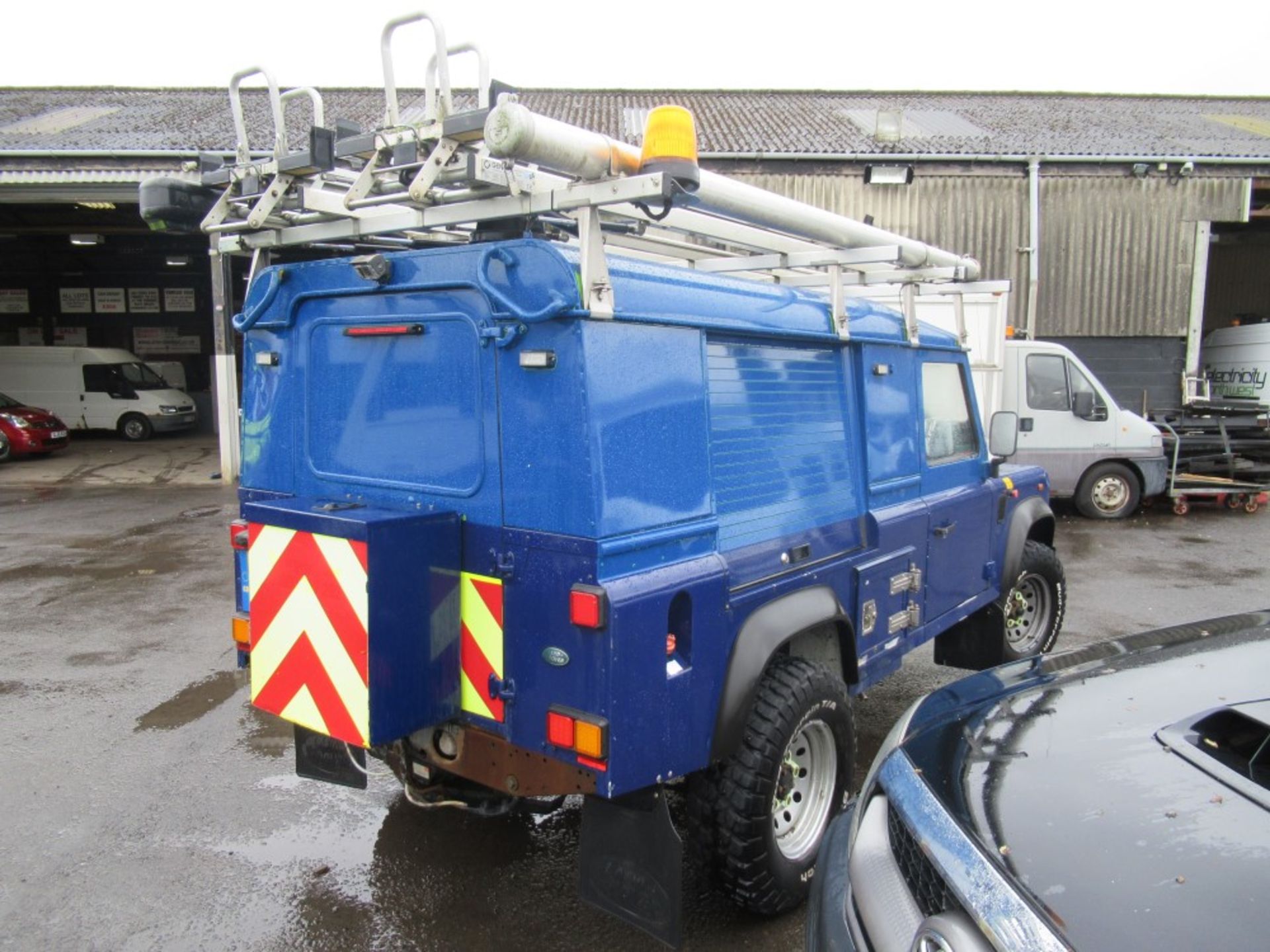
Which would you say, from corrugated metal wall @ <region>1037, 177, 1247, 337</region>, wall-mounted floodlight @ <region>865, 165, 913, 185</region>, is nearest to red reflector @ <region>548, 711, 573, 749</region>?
wall-mounted floodlight @ <region>865, 165, 913, 185</region>

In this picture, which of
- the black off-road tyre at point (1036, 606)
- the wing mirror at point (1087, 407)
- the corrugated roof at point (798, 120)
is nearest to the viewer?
the black off-road tyre at point (1036, 606)

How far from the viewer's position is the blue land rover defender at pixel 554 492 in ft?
8.39

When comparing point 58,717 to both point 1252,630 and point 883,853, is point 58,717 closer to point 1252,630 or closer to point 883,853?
point 883,853

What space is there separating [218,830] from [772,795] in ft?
8.01

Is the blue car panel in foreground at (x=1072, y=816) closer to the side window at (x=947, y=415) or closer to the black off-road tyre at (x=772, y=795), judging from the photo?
the black off-road tyre at (x=772, y=795)

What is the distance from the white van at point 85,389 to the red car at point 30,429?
3103mm

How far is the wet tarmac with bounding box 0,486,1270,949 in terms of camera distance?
3172 millimetres

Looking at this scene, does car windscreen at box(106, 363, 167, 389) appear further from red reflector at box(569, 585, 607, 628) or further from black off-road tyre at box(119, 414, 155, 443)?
red reflector at box(569, 585, 607, 628)


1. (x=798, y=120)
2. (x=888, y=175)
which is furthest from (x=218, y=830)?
(x=798, y=120)

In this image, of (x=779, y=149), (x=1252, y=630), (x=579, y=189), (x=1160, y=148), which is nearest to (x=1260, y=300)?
(x=1160, y=148)

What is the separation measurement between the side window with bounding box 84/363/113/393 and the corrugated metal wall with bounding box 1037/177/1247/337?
20.8 metres

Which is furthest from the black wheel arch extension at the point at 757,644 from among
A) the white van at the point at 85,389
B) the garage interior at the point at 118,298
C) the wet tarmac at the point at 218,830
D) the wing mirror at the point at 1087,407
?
the garage interior at the point at 118,298

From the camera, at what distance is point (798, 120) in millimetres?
18938

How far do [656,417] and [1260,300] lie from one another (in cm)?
2581
